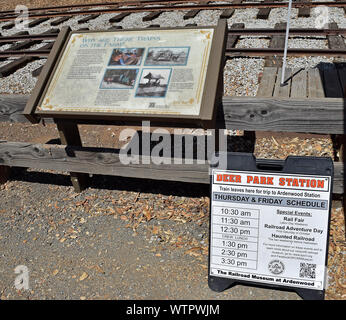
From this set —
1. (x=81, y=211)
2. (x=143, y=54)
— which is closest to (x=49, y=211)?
(x=81, y=211)

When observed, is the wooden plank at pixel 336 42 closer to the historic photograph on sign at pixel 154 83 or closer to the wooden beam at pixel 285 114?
the wooden beam at pixel 285 114

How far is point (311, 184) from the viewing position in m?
2.79

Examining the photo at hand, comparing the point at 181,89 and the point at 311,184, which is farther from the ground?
the point at 181,89

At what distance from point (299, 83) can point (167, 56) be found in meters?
3.07

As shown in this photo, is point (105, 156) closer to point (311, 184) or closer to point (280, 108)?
point (280, 108)

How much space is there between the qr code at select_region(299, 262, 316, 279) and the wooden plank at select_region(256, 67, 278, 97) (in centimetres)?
312

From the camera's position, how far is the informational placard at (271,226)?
2828 mm

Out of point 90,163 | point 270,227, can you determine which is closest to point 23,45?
point 90,163

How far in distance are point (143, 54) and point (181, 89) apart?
25.3 inches

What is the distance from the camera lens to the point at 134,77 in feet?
11.2

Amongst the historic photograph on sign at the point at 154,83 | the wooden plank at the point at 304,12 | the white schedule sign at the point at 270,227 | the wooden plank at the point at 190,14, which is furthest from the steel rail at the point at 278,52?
the white schedule sign at the point at 270,227

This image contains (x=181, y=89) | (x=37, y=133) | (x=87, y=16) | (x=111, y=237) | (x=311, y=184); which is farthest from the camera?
(x=87, y=16)

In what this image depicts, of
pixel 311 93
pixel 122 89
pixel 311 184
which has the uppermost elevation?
pixel 122 89

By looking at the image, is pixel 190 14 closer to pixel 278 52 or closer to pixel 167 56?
pixel 278 52
